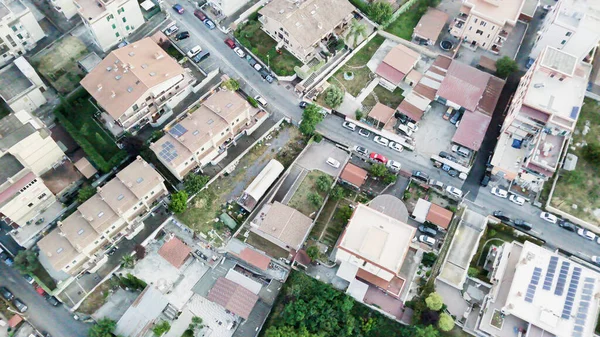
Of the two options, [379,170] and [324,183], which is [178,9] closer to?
[324,183]

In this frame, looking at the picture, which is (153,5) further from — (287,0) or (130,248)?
(130,248)

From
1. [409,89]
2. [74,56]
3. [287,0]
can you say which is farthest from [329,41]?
[74,56]

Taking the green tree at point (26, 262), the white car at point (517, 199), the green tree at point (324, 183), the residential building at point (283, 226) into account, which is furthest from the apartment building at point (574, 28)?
the green tree at point (26, 262)

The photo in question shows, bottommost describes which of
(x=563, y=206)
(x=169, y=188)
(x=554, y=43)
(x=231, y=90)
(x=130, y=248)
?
(x=130, y=248)

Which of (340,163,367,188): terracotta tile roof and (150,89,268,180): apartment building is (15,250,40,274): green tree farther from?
(340,163,367,188): terracotta tile roof

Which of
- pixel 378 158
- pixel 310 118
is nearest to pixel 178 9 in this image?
pixel 310 118

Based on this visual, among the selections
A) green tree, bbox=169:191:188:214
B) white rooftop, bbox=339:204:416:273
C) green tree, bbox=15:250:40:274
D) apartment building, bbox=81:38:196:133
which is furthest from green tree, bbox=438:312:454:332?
green tree, bbox=15:250:40:274

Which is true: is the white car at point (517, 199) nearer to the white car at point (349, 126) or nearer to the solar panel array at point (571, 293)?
the solar panel array at point (571, 293)

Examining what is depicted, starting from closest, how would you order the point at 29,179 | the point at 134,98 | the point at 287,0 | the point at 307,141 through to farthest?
the point at 29,179
the point at 134,98
the point at 307,141
the point at 287,0
